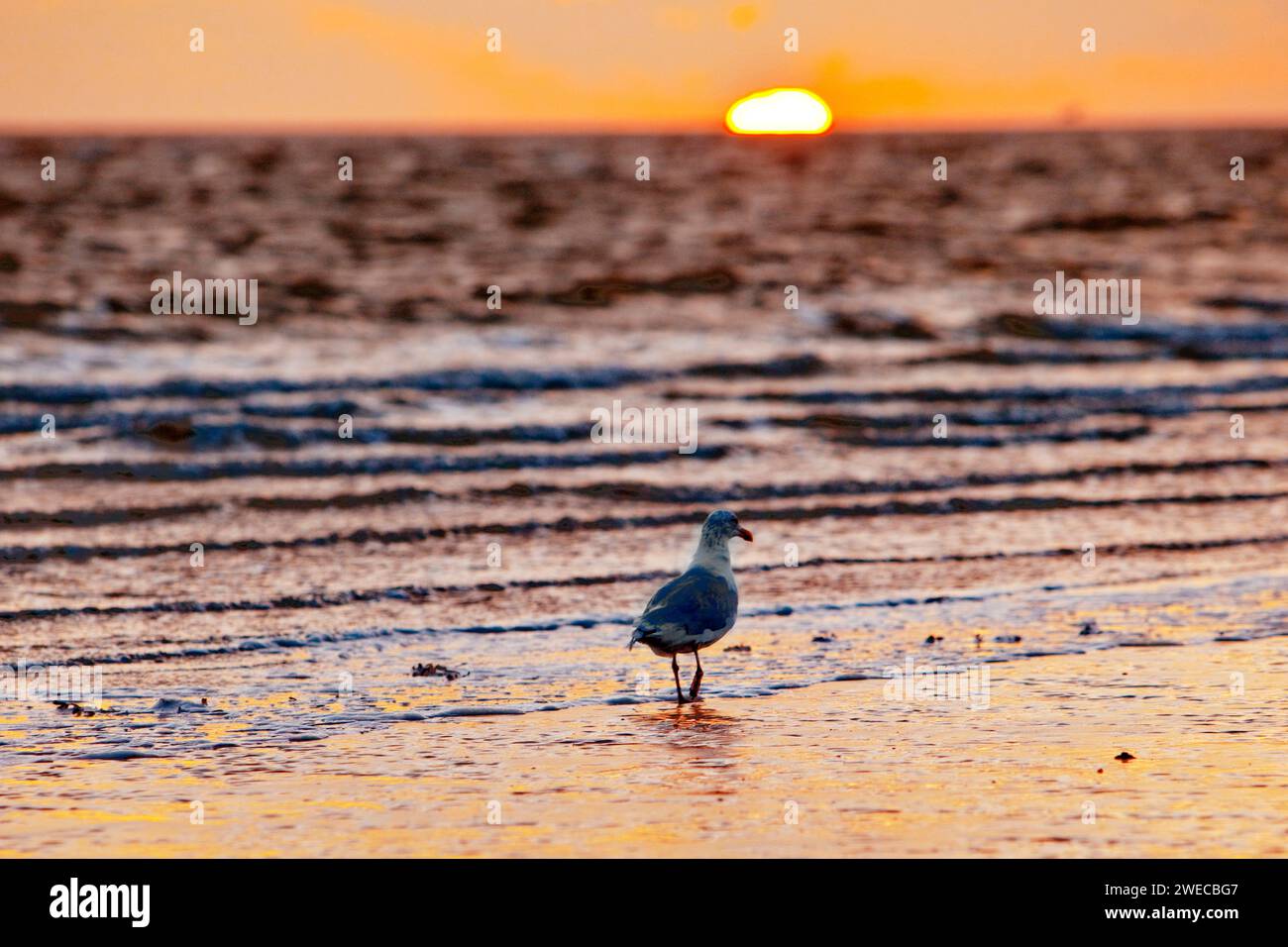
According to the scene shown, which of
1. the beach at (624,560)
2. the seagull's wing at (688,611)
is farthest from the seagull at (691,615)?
the beach at (624,560)

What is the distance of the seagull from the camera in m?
9.12

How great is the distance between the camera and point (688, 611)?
30.2ft

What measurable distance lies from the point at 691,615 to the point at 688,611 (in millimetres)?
27

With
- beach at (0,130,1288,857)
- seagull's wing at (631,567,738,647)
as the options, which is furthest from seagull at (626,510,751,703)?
beach at (0,130,1288,857)

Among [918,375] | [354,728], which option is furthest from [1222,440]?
[354,728]

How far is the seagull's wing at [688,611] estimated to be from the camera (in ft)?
29.9

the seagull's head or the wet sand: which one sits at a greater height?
the seagull's head

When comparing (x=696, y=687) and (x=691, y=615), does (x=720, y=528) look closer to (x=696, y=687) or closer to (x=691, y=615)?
(x=691, y=615)

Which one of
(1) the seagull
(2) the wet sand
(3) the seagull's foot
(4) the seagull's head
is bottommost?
(2) the wet sand

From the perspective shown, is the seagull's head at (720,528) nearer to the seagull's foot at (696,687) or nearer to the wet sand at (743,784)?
the seagull's foot at (696,687)

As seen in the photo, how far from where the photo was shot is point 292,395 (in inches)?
806

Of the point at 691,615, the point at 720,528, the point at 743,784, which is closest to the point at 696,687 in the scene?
the point at 691,615

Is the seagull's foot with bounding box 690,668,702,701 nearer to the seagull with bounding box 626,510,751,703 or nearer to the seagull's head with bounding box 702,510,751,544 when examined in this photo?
the seagull with bounding box 626,510,751,703

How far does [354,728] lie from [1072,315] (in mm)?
24544
